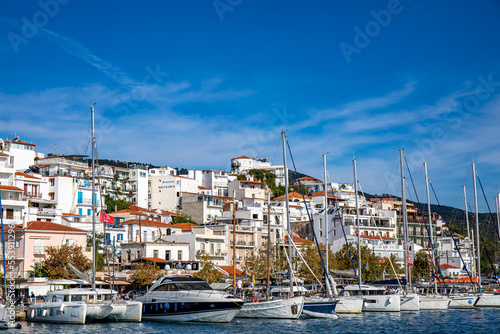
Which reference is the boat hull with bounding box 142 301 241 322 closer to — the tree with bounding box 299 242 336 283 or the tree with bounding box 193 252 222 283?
the tree with bounding box 193 252 222 283

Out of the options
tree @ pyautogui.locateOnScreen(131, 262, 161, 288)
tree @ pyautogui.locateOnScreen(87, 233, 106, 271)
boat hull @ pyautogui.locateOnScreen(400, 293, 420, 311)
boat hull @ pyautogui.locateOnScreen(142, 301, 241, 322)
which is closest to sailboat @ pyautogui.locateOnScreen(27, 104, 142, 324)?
boat hull @ pyautogui.locateOnScreen(142, 301, 241, 322)

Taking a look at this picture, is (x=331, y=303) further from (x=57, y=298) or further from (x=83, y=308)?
(x=57, y=298)

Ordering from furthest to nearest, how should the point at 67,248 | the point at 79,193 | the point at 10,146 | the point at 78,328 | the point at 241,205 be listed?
the point at 241,205 → the point at 10,146 → the point at 79,193 → the point at 67,248 → the point at 78,328

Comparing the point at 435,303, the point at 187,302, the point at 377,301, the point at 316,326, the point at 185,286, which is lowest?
the point at 316,326

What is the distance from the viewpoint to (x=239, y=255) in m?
77.9

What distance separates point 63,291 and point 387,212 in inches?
2870

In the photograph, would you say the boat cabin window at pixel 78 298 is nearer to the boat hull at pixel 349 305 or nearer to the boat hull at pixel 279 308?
the boat hull at pixel 279 308

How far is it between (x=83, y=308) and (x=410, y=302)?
98.5ft

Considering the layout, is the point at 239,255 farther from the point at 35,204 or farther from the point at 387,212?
the point at 387,212

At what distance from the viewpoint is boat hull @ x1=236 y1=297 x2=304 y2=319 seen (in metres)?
43.8

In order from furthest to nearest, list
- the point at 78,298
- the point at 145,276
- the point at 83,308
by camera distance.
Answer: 1. the point at 145,276
2. the point at 78,298
3. the point at 83,308

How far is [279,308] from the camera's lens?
144 feet

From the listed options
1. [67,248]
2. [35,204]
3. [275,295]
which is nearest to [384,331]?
[275,295]

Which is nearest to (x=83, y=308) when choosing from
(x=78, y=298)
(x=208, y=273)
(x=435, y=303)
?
(x=78, y=298)
